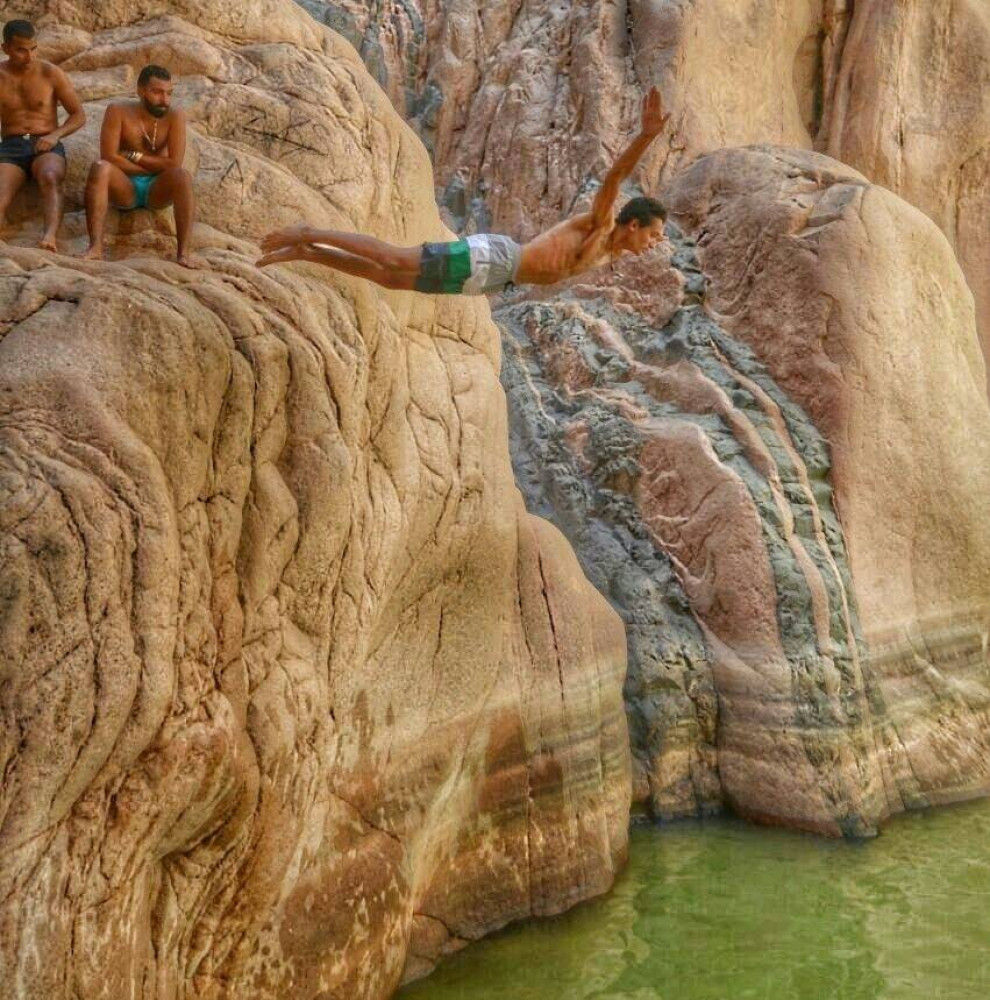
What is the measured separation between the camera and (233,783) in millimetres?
3650

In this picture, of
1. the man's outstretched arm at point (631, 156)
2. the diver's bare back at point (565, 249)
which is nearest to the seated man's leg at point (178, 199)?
the diver's bare back at point (565, 249)

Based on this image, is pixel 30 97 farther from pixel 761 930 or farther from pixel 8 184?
pixel 761 930

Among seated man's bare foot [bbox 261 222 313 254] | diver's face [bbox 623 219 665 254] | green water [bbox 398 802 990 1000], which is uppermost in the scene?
diver's face [bbox 623 219 665 254]

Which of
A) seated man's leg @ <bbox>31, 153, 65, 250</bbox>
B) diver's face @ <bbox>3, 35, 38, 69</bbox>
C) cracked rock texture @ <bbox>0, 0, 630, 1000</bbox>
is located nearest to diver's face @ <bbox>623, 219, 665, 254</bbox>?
cracked rock texture @ <bbox>0, 0, 630, 1000</bbox>

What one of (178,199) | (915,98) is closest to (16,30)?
(178,199)

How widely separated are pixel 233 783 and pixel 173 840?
260 mm

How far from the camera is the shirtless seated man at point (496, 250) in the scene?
13.5 feet

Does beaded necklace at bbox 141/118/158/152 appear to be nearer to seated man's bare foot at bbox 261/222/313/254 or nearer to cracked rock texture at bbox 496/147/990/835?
seated man's bare foot at bbox 261/222/313/254

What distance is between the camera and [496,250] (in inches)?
180

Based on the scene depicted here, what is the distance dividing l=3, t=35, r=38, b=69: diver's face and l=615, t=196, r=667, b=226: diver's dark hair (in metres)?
2.47

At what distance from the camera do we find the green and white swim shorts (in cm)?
448

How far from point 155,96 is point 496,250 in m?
1.46

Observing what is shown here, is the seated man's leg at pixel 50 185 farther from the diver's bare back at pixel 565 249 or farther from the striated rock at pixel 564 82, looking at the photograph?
the striated rock at pixel 564 82

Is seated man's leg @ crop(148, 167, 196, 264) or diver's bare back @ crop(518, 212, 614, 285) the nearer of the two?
seated man's leg @ crop(148, 167, 196, 264)
